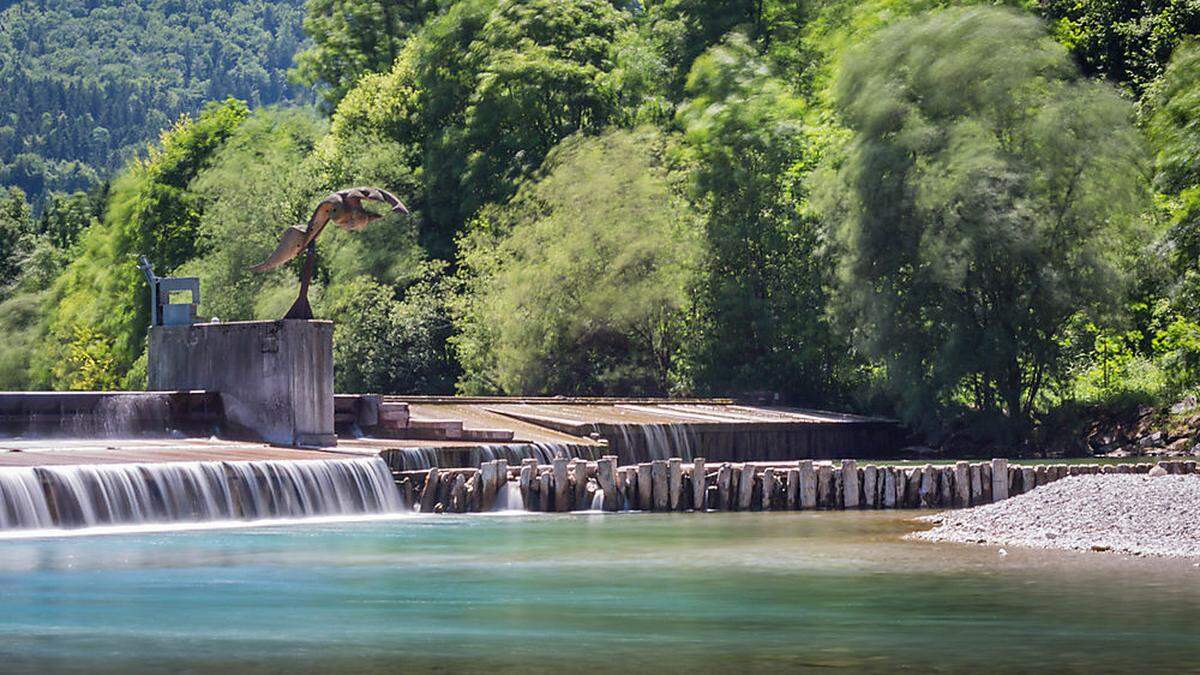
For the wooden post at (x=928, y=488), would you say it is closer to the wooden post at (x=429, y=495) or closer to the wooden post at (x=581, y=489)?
the wooden post at (x=581, y=489)

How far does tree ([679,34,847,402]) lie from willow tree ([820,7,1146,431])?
4.17 metres

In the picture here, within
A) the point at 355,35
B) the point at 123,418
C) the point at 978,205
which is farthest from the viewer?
the point at 355,35

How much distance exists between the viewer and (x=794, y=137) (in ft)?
187

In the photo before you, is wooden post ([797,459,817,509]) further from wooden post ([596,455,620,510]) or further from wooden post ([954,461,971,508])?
wooden post ([596,455,620,510])

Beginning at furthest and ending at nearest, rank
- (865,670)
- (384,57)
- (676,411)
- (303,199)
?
(384,57) < (303,199) < (676,411) < (865,670)

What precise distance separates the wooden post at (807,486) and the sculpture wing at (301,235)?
1086 cm

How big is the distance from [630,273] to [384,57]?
97.0 feet

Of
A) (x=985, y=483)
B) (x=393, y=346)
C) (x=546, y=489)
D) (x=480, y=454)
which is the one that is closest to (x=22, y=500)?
(x=546, y=489)

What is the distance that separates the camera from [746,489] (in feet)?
111

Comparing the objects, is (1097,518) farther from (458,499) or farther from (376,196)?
(376,196)

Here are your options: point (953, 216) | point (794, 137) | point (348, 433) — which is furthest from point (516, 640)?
point (794, 137)

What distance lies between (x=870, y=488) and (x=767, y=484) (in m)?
1.76

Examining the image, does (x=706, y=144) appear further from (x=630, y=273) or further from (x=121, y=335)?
(x=121, y=335)

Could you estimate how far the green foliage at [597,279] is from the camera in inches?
2304
